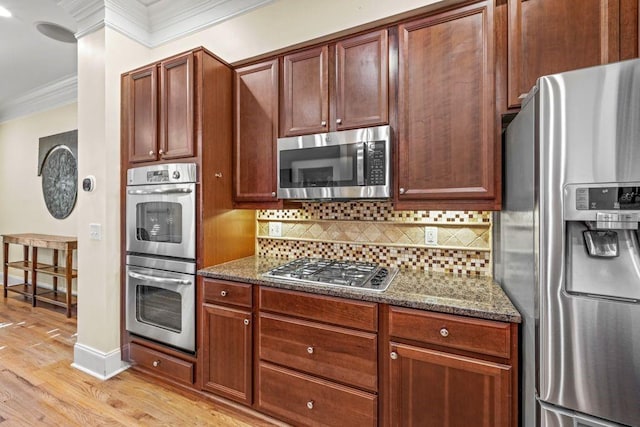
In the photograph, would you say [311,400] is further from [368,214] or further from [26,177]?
[26,177]

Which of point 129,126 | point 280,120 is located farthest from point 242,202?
point 129,126

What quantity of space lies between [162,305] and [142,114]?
1.48m

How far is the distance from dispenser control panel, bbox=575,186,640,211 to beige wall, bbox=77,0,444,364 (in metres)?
2.02

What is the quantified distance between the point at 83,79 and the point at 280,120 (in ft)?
5.87

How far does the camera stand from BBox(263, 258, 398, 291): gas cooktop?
1628mm

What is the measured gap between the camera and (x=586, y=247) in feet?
3.20

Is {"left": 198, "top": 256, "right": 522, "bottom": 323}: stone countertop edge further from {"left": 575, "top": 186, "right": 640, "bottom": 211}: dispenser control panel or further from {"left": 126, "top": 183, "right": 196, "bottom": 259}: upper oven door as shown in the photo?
{"left": 575, "top": 186, "right": 640, "bottom": 211}: dispenser control panel

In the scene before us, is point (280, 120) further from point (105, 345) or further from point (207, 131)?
point (105, 345)

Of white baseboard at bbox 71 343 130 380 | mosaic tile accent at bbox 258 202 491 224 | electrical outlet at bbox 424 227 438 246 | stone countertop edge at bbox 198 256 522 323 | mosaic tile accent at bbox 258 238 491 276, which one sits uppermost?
mosaic tile accent at bbox 258 202 491 224

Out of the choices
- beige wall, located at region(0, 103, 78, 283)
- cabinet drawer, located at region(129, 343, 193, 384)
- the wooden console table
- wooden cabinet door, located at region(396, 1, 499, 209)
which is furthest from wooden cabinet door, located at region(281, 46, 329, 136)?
beige wall, located at region(0, 103, 78, 283)

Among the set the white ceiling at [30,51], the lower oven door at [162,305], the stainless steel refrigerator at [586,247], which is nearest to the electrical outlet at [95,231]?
the lower oven door at [162,305]

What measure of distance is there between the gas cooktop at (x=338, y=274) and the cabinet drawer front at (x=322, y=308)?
9cm

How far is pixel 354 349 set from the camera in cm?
152

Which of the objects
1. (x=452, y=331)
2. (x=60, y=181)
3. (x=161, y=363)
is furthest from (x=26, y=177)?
(x=452, y=331)
